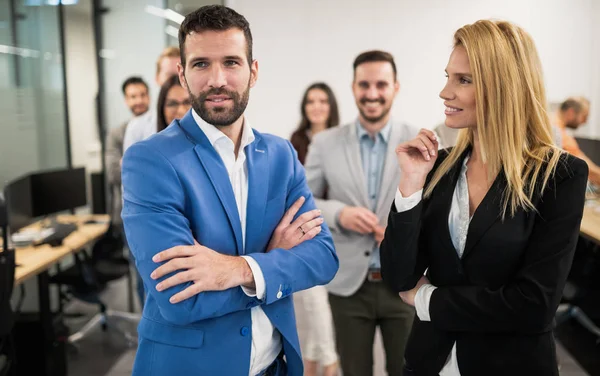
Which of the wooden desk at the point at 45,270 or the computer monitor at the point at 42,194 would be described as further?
the computer monitor at the point at 42,194

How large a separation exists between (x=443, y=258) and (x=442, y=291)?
10 cm

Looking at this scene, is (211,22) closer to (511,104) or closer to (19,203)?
(511,104)

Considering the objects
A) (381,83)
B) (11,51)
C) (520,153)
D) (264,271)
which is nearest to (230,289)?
(264,271)

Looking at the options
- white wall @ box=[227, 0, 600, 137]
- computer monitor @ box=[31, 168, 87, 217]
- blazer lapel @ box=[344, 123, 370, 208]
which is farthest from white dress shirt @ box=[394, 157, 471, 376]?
white wall @ box=[227, 0, 600, 137]

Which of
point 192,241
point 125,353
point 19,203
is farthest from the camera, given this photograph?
point 125,353

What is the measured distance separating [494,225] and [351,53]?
5.01m

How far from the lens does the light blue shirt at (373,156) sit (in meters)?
2.47

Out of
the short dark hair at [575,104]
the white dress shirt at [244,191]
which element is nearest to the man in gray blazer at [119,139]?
the white dress shirt at [244,191]

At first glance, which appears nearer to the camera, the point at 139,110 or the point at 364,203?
the point at 364,203

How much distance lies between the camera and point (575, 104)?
17.8ft

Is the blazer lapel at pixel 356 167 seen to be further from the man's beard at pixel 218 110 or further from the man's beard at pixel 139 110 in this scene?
the man's beard at pixel 139 110

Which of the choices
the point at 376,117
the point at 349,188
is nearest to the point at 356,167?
the point at 349,188

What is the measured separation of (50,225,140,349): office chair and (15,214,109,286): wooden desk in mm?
122

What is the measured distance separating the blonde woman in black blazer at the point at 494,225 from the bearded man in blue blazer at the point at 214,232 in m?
0.34
